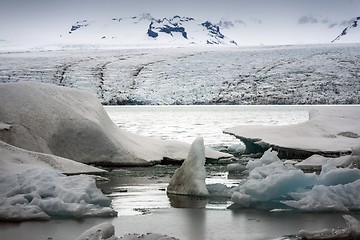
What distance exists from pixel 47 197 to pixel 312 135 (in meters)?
8.18

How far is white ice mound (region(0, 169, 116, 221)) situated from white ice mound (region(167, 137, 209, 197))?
1210mm

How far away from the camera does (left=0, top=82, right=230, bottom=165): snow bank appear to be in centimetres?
1020

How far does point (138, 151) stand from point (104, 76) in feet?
119

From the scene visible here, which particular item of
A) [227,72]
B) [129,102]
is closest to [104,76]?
[129,102]

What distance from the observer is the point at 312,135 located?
1306 cm

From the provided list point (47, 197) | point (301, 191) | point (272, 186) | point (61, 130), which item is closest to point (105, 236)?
point (47, 197)

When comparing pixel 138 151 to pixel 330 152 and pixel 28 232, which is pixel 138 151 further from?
pixel 28 232

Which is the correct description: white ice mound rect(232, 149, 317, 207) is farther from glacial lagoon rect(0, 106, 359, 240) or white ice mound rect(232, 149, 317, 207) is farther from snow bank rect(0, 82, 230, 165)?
snow bank rect(0, 82, 230, 165)

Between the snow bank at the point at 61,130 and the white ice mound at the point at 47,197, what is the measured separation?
3670 millimetres

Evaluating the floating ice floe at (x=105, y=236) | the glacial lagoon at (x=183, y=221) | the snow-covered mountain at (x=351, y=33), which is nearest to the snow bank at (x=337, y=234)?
the glacial lagoon at (x=183, y=221)

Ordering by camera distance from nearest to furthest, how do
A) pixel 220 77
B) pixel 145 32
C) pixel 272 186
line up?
1. pixel 272 186
2. pixel 220 77
3. pixel 145 32

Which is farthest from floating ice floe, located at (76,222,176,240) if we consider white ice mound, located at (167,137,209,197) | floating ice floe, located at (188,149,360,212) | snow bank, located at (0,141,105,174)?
snow bank, located at (0,141,105,174)

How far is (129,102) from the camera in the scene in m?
43.4

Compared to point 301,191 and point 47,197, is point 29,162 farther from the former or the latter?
point 301,191
